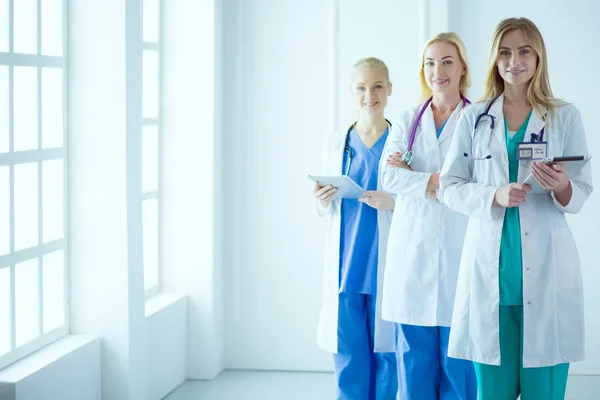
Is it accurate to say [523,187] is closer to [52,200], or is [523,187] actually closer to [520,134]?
[520,134]

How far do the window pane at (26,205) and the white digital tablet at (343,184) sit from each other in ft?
3.55

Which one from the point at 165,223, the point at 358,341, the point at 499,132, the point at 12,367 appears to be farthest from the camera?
the point at 165,223

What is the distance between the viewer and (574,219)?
4.72 m

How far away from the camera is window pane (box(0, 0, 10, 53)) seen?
121 inches

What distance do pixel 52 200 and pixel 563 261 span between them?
2026 millimetres

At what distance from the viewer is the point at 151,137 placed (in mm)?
4547

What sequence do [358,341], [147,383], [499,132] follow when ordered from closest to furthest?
[499,132], [358,341], [147,383]

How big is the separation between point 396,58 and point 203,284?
5.29 feet

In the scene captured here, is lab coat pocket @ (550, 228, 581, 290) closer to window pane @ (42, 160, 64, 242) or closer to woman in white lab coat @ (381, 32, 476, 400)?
woman in white lab coat @ (381, 32, 476, 400)

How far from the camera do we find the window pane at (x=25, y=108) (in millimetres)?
3219

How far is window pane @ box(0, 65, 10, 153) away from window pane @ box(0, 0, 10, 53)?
2.9 inches

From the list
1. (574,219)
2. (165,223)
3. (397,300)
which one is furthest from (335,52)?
(397,300)

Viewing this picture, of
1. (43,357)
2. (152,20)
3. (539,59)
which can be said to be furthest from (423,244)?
(152,20)

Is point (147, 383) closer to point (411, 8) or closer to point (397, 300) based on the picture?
point (397, 300)
